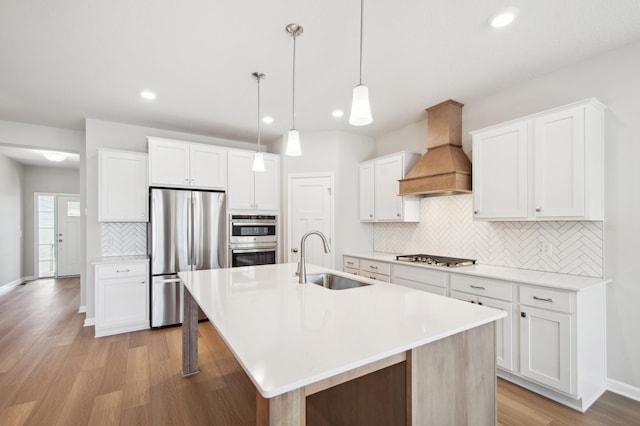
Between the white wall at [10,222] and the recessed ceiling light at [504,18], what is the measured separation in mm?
7915

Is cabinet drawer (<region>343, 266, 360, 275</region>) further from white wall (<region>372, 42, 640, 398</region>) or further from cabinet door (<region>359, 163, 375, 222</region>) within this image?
white wall (<region>372, 42, 640, 398</region>)

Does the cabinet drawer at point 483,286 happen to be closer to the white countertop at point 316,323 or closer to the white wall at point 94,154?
the white countertop at point 316,323

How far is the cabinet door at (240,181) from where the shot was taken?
4336 mm

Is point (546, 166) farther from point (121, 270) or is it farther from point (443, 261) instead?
point (121, 270)

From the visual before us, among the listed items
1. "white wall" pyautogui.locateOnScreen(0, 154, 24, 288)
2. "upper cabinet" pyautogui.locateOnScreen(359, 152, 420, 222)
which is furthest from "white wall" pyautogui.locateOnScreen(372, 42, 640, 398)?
"white wall" pyautogui.locateOnScreen(0, 154, 24, 288)

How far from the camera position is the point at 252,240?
14.5 ft

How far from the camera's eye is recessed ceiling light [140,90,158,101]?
10.1 feet

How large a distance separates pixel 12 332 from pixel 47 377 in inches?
69.6

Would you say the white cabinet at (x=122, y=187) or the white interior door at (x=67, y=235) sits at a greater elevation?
the white cabinet at (x=122, y=187)

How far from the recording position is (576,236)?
2.50 meters

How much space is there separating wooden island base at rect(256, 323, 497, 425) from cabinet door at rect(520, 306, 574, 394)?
3.38 ft

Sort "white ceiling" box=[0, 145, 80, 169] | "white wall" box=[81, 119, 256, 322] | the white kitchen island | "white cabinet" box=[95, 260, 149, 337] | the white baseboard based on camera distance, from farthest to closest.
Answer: "white ceiling" box=[0, 145, 80, 169] → "white wall" box=[81, 119, 256, 322] → "white cabinet" box=[95, 260, 149, 337] → the white baseboard → the white kitchen island

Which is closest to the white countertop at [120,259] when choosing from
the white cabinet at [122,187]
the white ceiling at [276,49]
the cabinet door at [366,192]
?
the white cabinet at [122,187]

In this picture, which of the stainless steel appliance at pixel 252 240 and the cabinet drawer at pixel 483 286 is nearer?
the cabinet drawer at pixel 483 286
